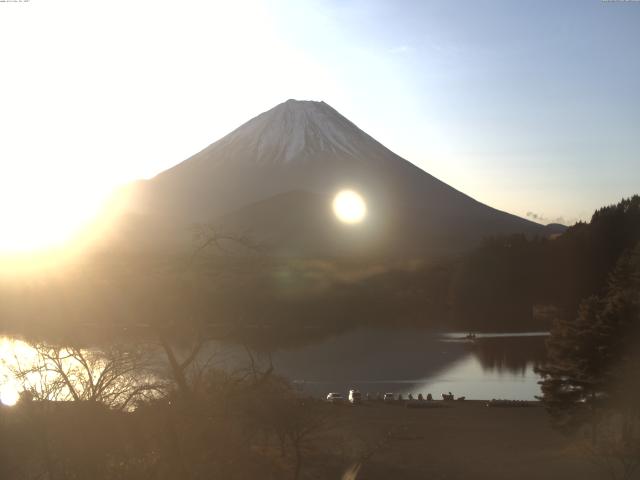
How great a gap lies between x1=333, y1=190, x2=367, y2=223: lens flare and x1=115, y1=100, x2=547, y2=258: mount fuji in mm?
802

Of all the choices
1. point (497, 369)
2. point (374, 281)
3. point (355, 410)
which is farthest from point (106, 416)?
point (374, 281)

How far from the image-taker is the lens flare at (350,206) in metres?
97.4

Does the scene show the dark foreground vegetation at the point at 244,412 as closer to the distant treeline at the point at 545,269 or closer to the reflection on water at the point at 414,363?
the reflection on water at the point at 414,363

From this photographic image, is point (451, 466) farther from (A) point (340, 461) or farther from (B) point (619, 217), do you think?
(B) point (619, 217)

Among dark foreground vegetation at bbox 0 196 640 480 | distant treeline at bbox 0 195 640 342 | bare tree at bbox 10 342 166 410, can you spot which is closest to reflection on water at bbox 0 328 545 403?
distant treeline at bbox 0 195 640 342

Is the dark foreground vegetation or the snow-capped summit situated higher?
the snow-capped summit

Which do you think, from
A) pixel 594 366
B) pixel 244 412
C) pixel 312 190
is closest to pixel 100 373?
pixel 244 412

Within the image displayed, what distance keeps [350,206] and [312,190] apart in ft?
19.8

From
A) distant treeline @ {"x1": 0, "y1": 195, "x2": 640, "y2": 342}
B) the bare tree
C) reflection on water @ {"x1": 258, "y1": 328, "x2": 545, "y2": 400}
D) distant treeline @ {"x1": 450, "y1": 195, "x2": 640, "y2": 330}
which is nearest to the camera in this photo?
the bare tree

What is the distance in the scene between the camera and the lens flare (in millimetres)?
97438

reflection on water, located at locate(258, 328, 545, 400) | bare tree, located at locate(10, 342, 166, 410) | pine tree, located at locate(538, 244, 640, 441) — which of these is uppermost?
bare tree, located at locate(10, 342, 166, 410)

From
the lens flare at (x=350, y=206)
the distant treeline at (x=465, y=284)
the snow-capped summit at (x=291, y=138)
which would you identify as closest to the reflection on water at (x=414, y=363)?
the distant treeline at (x=465, y=284)

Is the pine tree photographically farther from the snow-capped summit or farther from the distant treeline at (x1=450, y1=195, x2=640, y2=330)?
the snow-capped summit

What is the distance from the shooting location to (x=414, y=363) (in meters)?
26.9
